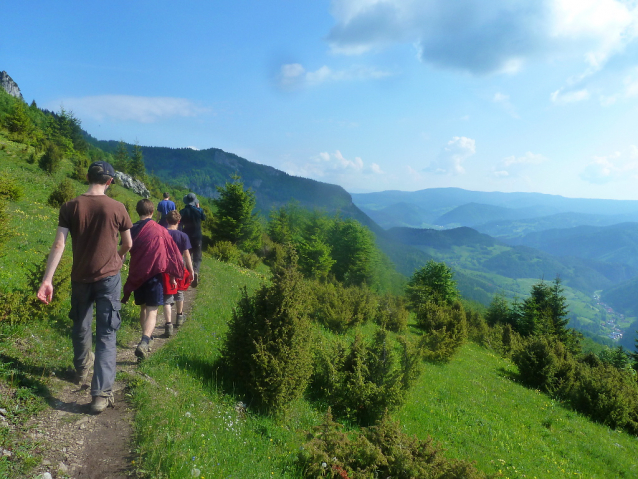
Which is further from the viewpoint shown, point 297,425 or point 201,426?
point 297,425

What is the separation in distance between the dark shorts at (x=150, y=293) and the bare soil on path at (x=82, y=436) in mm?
1582

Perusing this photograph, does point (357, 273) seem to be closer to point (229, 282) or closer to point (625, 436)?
point (229, 282)

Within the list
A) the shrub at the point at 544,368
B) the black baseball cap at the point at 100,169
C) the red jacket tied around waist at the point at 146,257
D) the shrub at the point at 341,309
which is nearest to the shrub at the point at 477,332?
the shrub at the point at 544,368

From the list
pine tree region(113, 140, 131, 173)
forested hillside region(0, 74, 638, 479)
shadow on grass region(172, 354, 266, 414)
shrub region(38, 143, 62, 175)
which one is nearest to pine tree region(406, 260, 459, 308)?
forested hillside region(0, 74, 638, 479)

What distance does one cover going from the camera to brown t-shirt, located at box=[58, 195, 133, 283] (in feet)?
12.5

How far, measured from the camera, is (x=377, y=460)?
13.3ft

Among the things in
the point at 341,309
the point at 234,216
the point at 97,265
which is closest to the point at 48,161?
the point at 234,216

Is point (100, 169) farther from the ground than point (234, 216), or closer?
farther from the ground

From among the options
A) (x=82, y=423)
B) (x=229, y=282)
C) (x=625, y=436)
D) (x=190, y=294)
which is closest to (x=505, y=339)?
(x=625, y=436)

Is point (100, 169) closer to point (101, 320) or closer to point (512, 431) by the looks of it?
point (101, 320)

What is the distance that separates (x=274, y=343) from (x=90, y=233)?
9.45 ft

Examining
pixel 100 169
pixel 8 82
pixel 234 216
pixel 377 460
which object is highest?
pixel 8 82

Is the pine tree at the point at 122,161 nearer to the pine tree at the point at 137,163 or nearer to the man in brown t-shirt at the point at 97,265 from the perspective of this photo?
the pine tree at the point at 137,163

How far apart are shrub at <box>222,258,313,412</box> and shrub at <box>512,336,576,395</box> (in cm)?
1256
